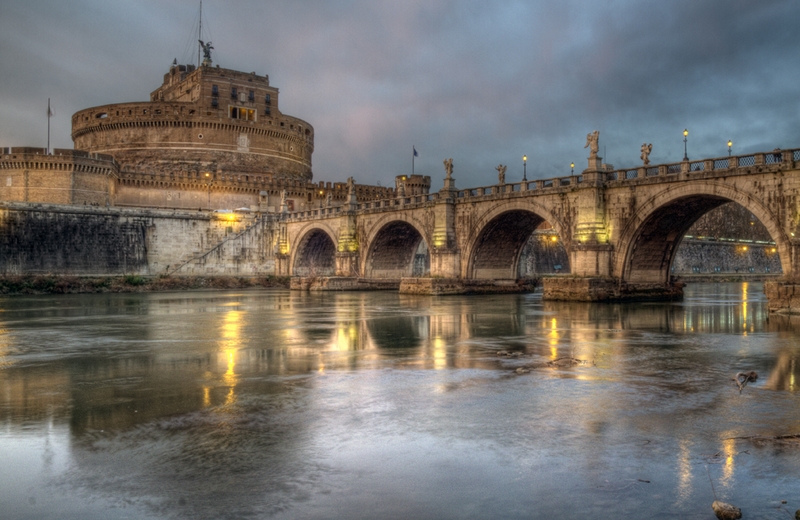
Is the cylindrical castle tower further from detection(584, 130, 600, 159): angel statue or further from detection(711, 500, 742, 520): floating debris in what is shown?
detection(711, 500, 742, 520): floating debris

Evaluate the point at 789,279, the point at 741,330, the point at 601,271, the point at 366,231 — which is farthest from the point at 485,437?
the point at 366,231

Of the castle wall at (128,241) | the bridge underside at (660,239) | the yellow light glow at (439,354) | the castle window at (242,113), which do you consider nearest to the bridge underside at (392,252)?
the castle wall at (128,241)

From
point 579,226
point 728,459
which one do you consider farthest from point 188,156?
point 728,459

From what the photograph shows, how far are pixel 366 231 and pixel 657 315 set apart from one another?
29078 millimetres

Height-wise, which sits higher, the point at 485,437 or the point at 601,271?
the point at 601,271

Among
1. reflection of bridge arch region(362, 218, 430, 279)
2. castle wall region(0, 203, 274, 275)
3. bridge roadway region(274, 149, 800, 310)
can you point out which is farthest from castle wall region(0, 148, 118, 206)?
reflection of bridge arch region(362, 218, 430, 279)

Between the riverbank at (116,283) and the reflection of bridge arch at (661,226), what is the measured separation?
32.0 metres

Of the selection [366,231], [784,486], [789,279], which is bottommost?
[784,486]

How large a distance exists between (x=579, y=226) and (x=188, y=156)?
183ft

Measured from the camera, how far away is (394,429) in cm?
786

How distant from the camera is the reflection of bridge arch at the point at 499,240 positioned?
39844mm

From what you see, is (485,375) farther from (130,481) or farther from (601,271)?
(601,271)

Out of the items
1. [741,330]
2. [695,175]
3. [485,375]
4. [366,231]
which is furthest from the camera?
[366,231]

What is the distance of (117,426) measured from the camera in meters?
7.93
